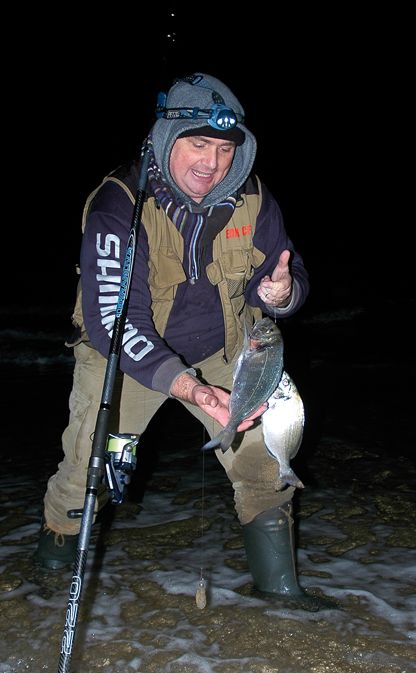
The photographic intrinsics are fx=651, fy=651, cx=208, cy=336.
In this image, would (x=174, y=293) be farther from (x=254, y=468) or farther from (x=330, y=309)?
(x=330, y=309)

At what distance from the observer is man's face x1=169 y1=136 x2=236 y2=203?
3.75 meters

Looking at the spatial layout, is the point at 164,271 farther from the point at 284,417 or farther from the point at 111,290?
the point at 284,417

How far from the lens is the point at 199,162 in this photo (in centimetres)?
376

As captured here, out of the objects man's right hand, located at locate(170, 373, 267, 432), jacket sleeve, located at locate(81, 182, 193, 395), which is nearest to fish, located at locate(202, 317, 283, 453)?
man's right hand, located at locate(170, 373, 267, 432)

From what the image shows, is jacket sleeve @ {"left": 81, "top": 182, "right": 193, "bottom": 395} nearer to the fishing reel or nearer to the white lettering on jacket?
the white lettering on jacket

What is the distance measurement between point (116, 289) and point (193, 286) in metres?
0.58

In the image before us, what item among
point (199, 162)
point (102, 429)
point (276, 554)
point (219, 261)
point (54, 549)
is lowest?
point (54, 549)

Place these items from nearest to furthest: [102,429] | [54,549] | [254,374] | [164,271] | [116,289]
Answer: [254,374]
[102,429]
[116,289]
[164,271]
[54,549]

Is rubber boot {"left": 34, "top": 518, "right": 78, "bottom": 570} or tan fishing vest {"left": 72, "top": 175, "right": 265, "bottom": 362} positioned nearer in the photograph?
tan fishing vest {"left": 72, "top": 175, "right": 265, "bottom": 362}

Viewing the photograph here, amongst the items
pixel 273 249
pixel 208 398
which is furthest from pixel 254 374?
pixel 273 249

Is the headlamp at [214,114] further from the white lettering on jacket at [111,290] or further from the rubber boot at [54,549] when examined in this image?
the rubber boot at [54,549]

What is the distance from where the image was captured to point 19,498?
598 cm

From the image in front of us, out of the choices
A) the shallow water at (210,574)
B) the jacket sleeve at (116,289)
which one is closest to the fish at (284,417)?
the jacket sleeve at (116,289)

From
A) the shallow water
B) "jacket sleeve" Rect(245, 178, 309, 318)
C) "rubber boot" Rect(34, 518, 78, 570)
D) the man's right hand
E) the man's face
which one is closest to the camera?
the man's right hand
